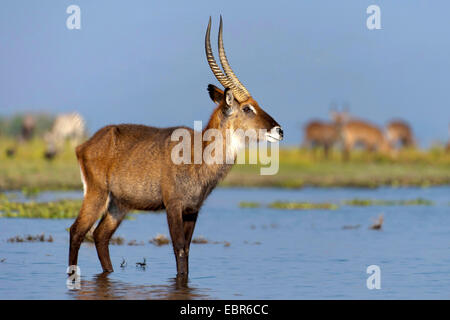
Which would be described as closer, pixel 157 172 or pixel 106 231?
pixel 157 172

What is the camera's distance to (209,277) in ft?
34.3

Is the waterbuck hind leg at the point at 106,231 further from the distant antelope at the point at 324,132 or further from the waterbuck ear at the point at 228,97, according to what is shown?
the distant antelope at the point at 324,132

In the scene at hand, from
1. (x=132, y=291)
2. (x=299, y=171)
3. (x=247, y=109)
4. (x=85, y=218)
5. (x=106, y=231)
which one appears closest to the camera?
(x=132, y=291)

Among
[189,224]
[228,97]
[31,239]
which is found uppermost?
[228,97]

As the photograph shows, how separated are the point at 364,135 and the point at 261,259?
27.3 meters

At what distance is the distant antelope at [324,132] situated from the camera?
38.0 m

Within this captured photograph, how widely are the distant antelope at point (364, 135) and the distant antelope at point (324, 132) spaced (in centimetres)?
30

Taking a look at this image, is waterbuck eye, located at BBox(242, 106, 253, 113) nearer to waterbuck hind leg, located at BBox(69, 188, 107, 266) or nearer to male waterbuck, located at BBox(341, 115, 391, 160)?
waterbuck hind leg, located at BBox(69, 188, 107, 266)

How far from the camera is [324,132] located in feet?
125

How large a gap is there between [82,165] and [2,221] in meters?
5.14

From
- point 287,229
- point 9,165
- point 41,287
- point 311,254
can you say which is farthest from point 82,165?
point 9,165

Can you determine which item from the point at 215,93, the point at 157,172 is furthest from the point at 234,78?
the point at 157,172

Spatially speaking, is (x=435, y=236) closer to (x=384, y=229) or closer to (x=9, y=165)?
(x=384, y=229)

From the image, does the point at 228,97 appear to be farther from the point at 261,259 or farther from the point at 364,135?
the point at 364,135
